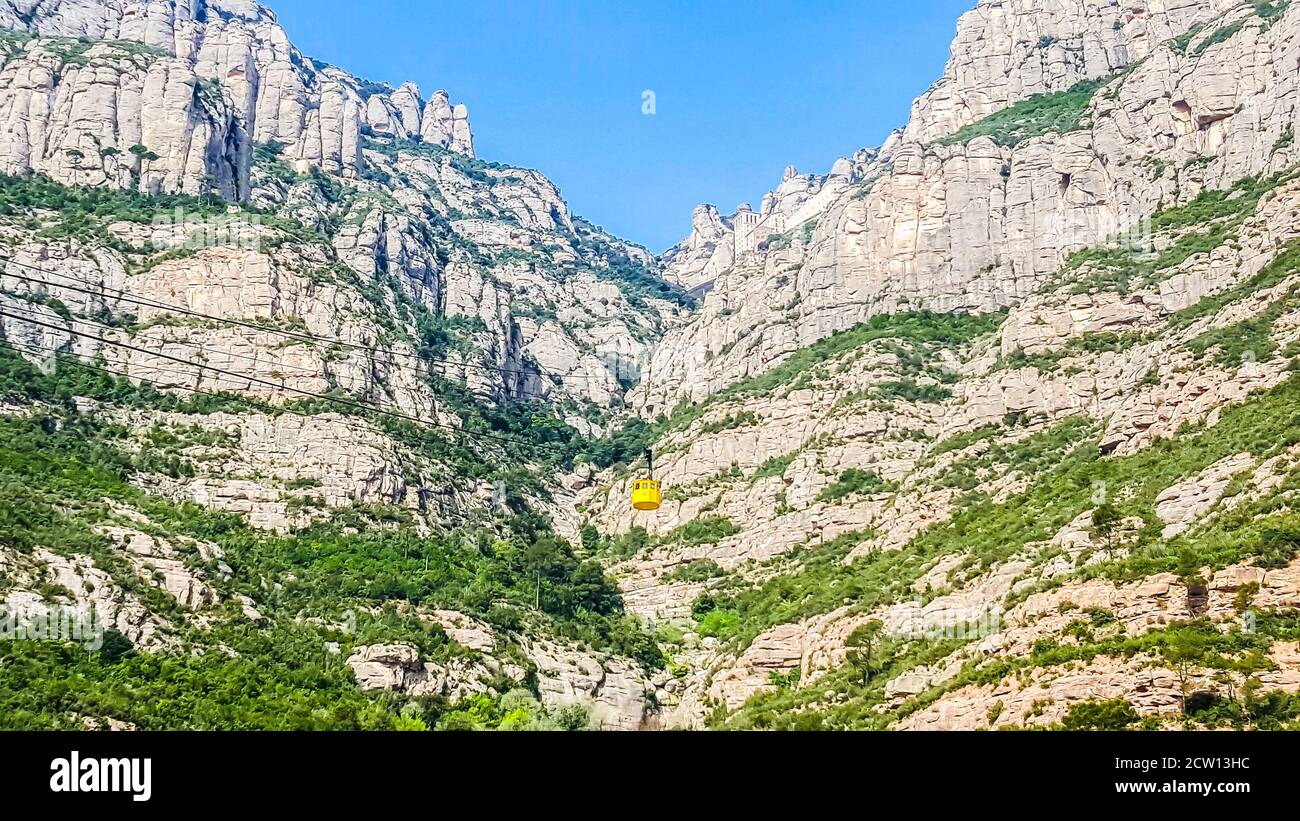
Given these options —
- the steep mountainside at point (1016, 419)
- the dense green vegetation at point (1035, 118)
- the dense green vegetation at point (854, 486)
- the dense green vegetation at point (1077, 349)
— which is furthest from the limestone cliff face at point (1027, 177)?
the dense green vegetation at point (854, 486)

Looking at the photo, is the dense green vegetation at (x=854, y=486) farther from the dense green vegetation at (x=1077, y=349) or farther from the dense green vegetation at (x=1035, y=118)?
the dense green vegetation at (x=1035, y=118)

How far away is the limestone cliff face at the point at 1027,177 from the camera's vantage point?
11156cm

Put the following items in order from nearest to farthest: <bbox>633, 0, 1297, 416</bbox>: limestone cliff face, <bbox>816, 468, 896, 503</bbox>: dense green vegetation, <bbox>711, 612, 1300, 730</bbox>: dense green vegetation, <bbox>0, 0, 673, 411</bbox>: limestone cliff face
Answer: <bbox>711, 612, 1300, 730</bbox>: dense green vegetation
<bbox>816, 468, 896, 503</bbox>: dense green vegetation
<bbox>633, 0, 1297, 416</bbox>: limestone cliff face
<bbox>0, 0, 673, 411</bbox>: limestone cliff face

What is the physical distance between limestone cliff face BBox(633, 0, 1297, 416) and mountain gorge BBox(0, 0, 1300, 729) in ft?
1.56

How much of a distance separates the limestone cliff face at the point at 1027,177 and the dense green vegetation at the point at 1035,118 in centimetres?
69

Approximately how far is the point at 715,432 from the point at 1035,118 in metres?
57.6

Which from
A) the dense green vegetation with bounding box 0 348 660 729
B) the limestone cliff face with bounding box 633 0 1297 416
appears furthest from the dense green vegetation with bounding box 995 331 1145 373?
the dense green vegetation with bounding box 0 348 660 729

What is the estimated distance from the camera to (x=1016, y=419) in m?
93.1

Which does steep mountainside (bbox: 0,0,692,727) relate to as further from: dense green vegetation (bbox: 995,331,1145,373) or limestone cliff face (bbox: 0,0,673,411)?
dense green vegetation (bbox: 995,331,1145,373)

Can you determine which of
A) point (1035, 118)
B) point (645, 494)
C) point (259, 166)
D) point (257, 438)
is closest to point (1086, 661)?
point (645, 494)

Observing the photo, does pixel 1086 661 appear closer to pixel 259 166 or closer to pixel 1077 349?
pixel 1077 349

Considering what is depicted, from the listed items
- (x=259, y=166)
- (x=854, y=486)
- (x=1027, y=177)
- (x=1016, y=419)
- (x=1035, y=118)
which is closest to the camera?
(x=1016, y=419)

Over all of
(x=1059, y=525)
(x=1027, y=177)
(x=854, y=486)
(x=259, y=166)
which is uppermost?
(x=259, y=166)

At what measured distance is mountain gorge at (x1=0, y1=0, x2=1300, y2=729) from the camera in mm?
56812
